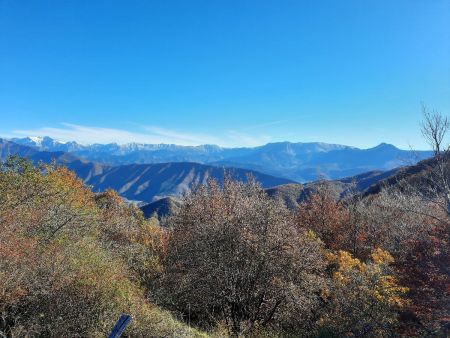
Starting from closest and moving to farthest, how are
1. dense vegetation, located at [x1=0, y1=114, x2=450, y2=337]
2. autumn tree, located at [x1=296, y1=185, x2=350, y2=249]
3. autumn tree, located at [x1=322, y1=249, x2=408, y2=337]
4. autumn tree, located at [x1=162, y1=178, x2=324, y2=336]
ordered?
dense vegetation, located at [x1=0, y1=114, x2=450, y2=337] → autumn tree, located at [x1=322, y1=249, x2=408, y2=337] → autumn tree, located at [x1=162, y1=178, x2=324, y2=336] → autumn tree, located at [x1=296, y1=185, x2=350, y2=249]

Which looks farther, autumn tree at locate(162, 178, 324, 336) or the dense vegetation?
autumn tree at locate(162, 178, 324, 336)

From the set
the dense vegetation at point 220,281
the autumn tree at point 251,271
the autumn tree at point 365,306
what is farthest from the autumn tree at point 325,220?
the autumn tree at point 251,271

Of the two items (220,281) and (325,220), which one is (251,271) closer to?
(220,281)

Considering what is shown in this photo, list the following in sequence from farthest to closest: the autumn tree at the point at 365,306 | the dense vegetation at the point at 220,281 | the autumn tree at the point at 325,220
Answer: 1. the autumn tree at the point at 325,220
2. the autumn tree at the point at 365,306
3. the dense vegetation at the point at 220,281

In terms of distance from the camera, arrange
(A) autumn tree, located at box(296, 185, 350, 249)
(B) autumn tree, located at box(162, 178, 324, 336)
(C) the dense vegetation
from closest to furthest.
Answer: (C) the dense vegetation → (B) autumn tree, located at box(162, 178, 324, 336) → (A) autumn tree, located at box(296, 185, 350, 249)

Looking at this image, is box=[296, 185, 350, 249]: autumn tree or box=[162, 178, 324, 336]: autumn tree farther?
box=[296, 185, 350, 249]: autumn tree

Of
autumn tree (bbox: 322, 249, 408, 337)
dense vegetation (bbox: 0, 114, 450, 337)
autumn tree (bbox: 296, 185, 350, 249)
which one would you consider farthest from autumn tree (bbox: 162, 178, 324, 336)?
autumn tree (bbox: 296, 185, 350, 249)

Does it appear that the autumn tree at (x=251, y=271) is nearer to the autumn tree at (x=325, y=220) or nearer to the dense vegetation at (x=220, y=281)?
the dense vegetation at (x=220, y=281)

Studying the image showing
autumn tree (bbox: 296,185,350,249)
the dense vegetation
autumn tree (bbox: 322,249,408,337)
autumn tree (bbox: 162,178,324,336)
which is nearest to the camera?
the dense vegetation

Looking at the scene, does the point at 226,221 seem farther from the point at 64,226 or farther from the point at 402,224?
the point at 402,224

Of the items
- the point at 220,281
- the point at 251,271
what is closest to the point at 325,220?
the point at 251,271

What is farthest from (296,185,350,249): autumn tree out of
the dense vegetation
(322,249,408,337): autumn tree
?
(322,249,408,337): autumn tree

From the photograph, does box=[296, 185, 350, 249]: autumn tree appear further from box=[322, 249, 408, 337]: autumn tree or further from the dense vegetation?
box=[322, 249, 408, 337]: autumn tree

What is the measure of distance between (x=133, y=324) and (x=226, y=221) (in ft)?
19.9
